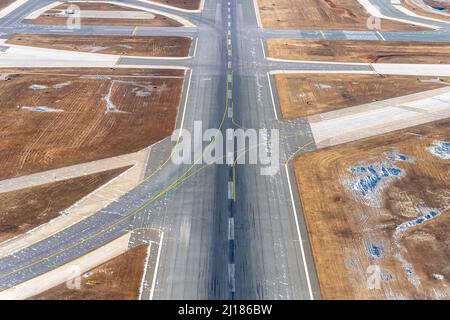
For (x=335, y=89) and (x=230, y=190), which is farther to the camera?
(x=335, y=89)

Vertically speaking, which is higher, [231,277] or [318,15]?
[318,15]

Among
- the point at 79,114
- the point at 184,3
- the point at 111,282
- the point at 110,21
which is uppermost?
the point at 184,3

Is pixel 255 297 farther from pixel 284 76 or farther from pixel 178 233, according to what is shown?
pixel 284 76

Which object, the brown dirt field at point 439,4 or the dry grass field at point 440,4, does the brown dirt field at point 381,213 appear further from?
the brown dirt field at point 439,4

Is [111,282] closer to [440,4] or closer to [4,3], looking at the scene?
[4,3]

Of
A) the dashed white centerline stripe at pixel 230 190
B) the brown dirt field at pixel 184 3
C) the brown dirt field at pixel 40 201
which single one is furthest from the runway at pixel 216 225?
the brown dirt field at pixel 184 3

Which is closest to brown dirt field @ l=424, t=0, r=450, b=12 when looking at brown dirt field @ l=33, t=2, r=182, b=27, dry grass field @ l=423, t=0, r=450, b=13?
dry grass field @ l=423, t=0, r=450, b=13

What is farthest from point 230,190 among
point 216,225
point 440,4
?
point 440,4
